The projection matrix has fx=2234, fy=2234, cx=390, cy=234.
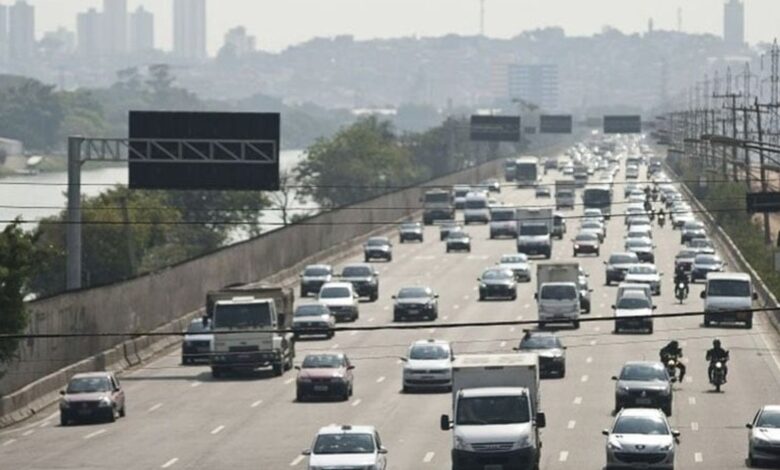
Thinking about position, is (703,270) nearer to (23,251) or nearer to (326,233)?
(326,233)

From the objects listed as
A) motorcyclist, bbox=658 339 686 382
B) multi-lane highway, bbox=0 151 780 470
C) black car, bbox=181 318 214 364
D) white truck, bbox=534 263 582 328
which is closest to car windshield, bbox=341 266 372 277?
multi-lane highway, bbox=0 151 780 470

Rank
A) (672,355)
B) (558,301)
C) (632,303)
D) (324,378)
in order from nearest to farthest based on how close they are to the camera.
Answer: (324,378) → (672,355) → (632,303) → (558,301)

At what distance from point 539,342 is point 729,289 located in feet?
56.9

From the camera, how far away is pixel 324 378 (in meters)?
56.3

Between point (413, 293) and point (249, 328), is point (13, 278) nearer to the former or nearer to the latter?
point (249, 328)

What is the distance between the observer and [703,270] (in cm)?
9638

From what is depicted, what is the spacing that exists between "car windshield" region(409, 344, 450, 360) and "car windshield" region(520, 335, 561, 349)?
99.8 inches

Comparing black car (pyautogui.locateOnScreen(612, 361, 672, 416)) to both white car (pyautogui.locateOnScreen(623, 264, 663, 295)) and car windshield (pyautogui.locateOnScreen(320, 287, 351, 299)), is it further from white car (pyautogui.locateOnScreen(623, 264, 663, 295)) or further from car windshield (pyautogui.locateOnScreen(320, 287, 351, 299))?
white car (pyautogui.locateOnScreen(623, 264, 663, 295))

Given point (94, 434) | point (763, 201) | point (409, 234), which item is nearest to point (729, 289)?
point (763, 201)

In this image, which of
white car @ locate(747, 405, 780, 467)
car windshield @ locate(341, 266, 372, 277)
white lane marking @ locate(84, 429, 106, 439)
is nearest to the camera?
white car @ locate(747, 405, 780, 467)

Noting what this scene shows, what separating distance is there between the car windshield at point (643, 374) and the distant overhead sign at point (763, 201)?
692 cm

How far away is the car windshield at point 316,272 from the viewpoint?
3610 inches

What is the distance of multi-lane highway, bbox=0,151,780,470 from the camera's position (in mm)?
44594

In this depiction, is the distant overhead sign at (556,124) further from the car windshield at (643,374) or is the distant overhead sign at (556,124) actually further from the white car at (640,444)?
the white car at (640,444)
